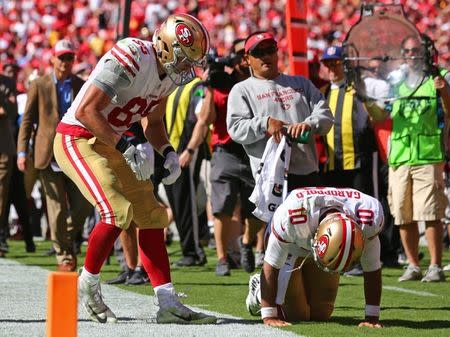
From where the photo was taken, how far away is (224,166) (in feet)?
34.2

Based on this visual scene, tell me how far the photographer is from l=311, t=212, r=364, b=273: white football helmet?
4.22 metres

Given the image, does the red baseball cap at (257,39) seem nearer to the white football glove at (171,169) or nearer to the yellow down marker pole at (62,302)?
the white football glove at (171,169)

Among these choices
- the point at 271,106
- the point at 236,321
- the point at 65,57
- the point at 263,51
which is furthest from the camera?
the point at 65,57

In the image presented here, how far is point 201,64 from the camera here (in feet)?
22.2

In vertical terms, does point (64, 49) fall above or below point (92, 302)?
above

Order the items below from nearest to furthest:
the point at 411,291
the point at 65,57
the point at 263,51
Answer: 1. the point at 263,51
2. the point at 411,291
3. the point at 65,57

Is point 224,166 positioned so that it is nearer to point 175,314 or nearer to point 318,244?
point 175,314

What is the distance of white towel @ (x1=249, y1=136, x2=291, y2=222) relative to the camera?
7766mm

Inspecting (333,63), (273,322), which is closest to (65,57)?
(333,63)

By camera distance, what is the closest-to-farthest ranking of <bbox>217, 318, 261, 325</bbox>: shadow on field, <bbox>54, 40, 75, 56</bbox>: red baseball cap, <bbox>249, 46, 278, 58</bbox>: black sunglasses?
<bbox>217, 318, 261, 325</bbox>: shadow on field, <bbox>249, 46, 278, 58</bbox>: black sunglasses, <bbox>54, 40, 75, 56</bbox>: red baseball cap

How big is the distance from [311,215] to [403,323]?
0.95 m

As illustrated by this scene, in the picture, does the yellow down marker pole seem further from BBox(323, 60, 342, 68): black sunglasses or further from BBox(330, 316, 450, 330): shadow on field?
BBox(323, 60, 342, 68): black sunglasses

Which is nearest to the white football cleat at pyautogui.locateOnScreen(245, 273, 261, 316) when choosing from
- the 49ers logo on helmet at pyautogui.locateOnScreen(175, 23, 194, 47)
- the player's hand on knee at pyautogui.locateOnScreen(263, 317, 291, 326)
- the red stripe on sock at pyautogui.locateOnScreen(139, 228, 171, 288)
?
the player's hand on knee at pyautogui.locateOnScreen(263, 317, 291, 326)

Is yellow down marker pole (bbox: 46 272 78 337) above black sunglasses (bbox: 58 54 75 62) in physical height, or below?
below
